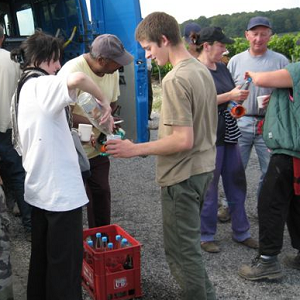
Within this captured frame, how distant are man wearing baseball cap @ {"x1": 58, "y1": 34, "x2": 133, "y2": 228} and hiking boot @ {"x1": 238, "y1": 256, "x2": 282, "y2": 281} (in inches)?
48.3

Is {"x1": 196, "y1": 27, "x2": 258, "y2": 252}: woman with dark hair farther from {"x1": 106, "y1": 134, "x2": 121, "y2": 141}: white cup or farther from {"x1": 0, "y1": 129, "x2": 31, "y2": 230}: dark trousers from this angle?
{"x1": 0, "y1": 129, "x2": 31, "y2": 230}: dark trousers

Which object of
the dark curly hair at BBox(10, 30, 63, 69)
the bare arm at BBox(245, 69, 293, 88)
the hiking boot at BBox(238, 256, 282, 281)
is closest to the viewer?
the dark curly hair at BBox(10, 30, 63, 69)

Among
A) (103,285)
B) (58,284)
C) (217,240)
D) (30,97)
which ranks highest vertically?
(30,97)

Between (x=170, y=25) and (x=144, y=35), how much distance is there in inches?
6.0

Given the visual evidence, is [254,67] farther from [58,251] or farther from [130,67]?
[58,251]

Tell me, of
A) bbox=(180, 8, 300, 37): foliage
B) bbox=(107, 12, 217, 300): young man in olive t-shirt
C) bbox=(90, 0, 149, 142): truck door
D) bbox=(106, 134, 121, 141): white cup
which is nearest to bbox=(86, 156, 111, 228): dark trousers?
bbox=(106, 134, 121, 141): white cup

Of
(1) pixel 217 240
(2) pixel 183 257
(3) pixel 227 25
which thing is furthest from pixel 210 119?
(3) pixel 227 25

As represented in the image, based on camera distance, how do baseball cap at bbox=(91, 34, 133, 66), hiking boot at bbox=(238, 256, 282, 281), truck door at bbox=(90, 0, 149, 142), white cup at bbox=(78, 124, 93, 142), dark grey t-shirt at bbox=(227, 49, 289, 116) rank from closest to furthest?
white cup at bbox=(78, 124, 93, 142) → baseball cap at bbox=(91, 34, 133, 66) → hiking boot at bbox=(238, 256, 282, 281) → dark grey t-shirt at bbox=(227, 49, 289, 116) → truck door at bbox=(90, 0, 149, 142)

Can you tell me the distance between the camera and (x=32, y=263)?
104 inches

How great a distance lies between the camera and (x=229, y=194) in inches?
153

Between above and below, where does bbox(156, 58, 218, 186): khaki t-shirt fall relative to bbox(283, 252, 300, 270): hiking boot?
above

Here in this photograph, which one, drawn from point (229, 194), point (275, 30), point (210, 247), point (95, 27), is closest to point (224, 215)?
point (229, 194)

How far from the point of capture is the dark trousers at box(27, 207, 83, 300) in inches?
95.3

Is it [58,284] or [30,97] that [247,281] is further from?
[30,97]
